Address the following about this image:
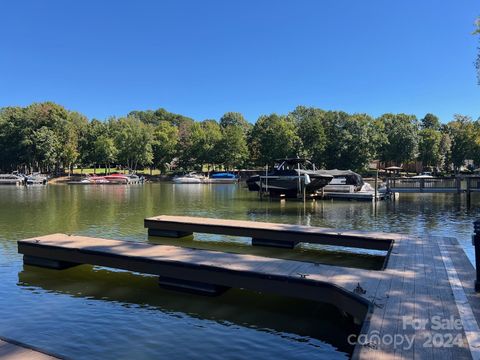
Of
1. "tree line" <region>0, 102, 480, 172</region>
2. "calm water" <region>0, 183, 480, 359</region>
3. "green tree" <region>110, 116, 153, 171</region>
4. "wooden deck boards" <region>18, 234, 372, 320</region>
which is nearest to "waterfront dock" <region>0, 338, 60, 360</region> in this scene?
"calm water" <region>0, 183, 480, 359</region>

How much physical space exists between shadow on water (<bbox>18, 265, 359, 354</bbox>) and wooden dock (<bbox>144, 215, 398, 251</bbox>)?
4.47m

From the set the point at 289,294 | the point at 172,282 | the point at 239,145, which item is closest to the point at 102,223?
the point at 172,282

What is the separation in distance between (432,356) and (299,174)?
3206 cm

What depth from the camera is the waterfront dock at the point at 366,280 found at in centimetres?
532

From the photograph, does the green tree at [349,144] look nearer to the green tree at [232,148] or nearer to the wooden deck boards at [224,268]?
the green tree at [232,148]

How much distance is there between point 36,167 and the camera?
270 ft

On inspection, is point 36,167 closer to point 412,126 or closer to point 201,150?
point 201,150

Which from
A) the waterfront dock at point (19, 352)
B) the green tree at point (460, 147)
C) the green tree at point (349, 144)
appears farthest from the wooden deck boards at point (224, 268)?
the green tree at point (460, 147)

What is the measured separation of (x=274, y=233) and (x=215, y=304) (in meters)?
6.08

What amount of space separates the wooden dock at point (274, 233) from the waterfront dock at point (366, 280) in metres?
0.06

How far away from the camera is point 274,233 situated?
14.7 meters

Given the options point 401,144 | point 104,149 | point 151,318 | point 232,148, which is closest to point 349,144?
point 401,144

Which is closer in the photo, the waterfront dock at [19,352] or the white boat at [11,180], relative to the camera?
the waterfront dock at [19,352]

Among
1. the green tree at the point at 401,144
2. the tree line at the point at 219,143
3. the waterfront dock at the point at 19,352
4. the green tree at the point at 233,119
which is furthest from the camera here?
the green tree at the point at 233,119
